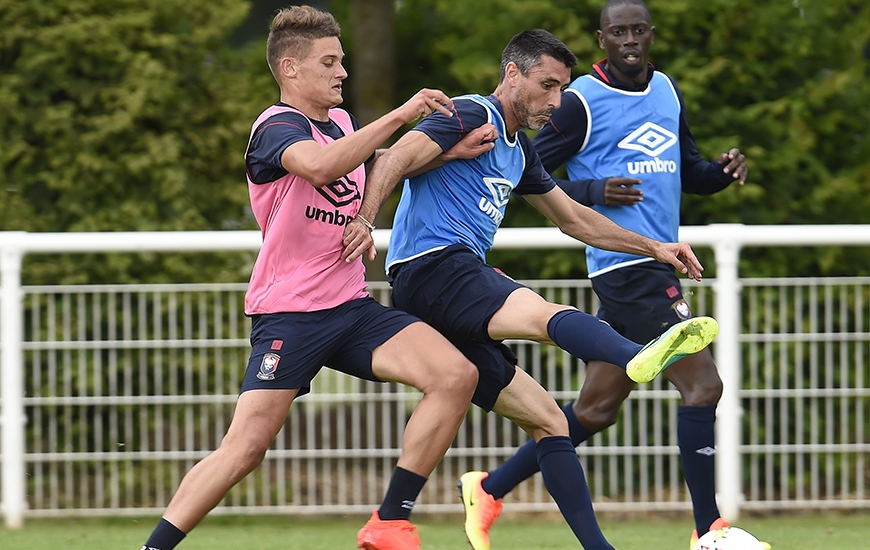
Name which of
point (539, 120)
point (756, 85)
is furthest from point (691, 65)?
point (539, 120)

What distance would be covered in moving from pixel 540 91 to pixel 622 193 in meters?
0.69

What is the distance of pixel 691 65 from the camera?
6.33 metres

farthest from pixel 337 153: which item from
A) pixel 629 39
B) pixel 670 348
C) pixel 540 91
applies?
pixel 629 39

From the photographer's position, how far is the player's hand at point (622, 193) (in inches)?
179

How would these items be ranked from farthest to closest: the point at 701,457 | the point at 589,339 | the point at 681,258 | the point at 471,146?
the point at 701,457 < the point at 681,258 < the point at 471,146 < the point at 589,339

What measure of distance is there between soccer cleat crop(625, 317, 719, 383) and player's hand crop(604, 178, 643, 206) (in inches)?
42.9

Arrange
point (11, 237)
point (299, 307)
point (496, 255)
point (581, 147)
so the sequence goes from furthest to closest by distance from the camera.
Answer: point (496, 255) → point (11, 237) → point (581, 147) → point (299, 307)

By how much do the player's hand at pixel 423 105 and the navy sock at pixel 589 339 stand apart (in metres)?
0.79

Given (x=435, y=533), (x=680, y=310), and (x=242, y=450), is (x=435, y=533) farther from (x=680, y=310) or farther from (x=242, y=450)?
(x=242, y=450)

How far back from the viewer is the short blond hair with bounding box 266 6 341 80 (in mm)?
3885

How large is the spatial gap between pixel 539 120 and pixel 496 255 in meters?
2.22

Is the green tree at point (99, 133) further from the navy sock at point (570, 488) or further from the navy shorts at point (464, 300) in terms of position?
the navy sock at point (570, 488)

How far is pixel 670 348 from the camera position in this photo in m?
3.53

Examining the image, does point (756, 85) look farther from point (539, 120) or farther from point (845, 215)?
point (539, 120)
